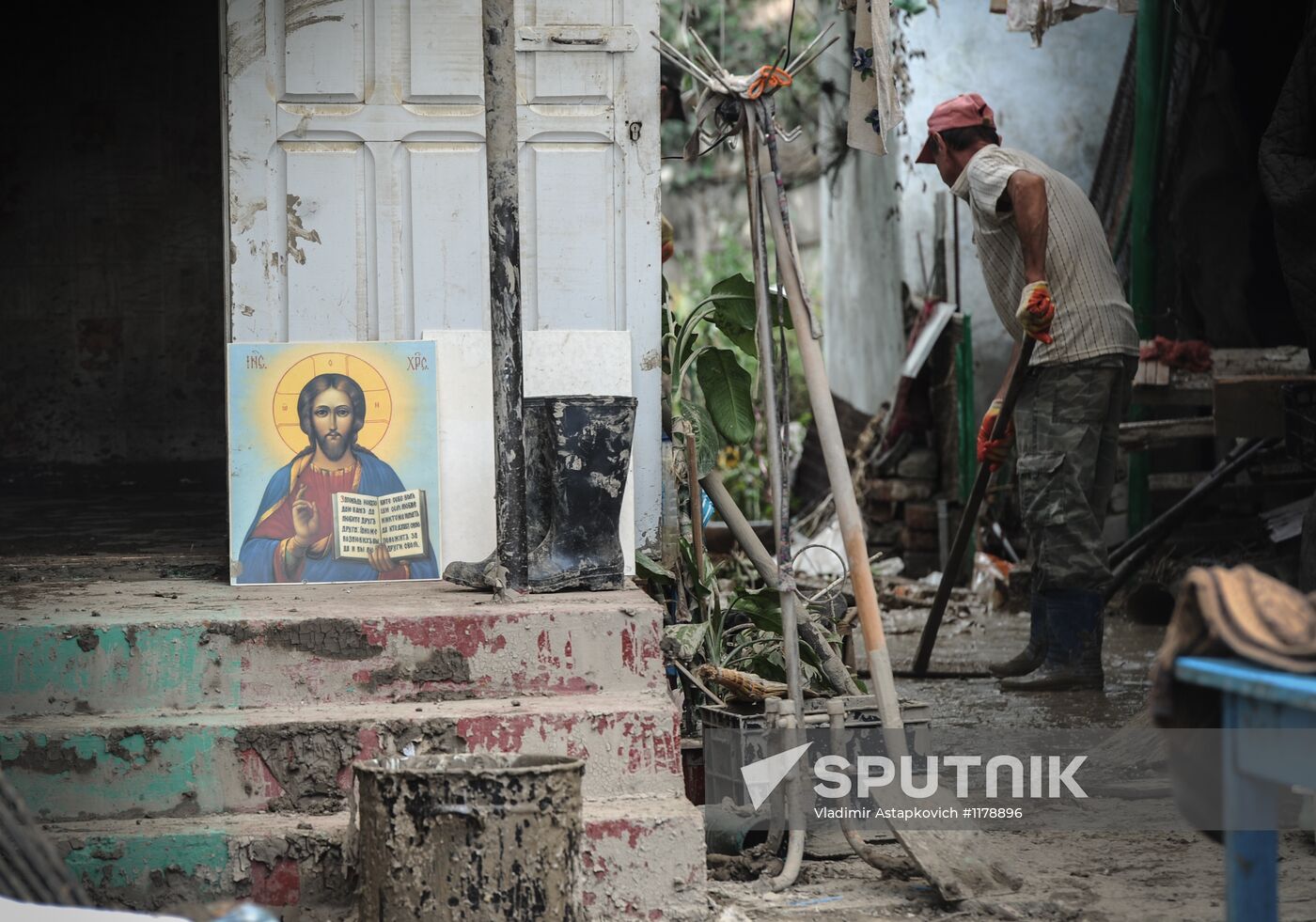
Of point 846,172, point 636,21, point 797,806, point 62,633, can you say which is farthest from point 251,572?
point 846,172

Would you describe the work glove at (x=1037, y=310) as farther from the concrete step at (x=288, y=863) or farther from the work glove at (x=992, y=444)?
the concrete step at (x=288, y=863)

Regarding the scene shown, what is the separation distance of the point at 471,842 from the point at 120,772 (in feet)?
3.38

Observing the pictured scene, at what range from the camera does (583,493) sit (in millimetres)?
3838

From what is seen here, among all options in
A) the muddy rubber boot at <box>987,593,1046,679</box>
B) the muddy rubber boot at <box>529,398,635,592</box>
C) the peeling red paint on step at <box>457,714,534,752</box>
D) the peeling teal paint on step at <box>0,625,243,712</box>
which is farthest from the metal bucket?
the muddy rubber boot at <box>987,593,1046,679</box>

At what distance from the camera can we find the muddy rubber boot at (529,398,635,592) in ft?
12.5

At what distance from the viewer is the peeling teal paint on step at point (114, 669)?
330cm

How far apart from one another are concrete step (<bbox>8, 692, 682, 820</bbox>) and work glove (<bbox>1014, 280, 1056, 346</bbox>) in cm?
227

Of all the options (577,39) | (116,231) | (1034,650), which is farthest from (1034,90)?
(116,231)

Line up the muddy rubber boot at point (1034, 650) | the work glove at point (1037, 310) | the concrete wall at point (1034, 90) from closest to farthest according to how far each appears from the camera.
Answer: the work glove at point (1037, 310), the muddy rubber boot at point (1034, 650), the concrete wall at point (1034, 90)

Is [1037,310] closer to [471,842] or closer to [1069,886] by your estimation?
[1069,886]

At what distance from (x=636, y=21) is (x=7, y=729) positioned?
2.89 metres

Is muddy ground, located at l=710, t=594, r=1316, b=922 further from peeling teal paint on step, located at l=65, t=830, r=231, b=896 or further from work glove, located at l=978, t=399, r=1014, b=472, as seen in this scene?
work glove, located at l=978, t=399, r=1014, b=472

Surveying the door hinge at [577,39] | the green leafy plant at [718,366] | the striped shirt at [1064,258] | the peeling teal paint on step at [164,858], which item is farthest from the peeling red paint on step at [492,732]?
the striped shirt at [1064,258]

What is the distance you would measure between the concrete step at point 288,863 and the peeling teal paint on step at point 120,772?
6 centimetres
